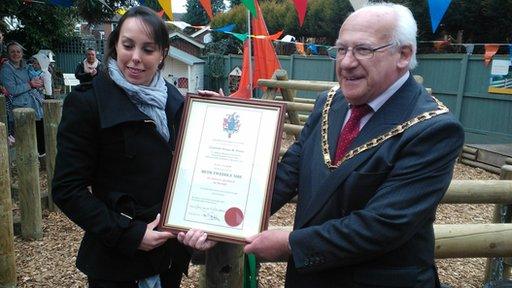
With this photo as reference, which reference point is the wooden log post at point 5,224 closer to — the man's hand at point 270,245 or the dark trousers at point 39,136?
the man's hand at point 270,245

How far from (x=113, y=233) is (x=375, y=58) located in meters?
1.11

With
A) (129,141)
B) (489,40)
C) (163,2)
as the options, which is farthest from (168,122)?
(489,40)

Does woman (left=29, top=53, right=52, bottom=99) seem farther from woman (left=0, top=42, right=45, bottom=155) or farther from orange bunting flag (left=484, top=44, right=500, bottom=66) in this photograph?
orange bunting flag (left=484, top=44, right=500, bottom=66)

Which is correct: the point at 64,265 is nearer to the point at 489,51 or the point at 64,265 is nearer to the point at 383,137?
the point at 383,137

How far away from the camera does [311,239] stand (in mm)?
1488

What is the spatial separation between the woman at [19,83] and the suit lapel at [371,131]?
5734mm

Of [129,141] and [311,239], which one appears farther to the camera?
[129,141]

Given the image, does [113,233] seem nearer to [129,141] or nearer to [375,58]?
[129,141]

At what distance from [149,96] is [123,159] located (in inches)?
10.3

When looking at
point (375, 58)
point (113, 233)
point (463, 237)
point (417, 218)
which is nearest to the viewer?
point (417, 218)

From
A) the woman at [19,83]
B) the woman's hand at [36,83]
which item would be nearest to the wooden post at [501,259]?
the woman at [19,83]

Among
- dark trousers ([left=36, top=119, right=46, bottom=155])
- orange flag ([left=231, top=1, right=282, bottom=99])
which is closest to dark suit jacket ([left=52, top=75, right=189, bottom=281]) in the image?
dark trousers ([left=36, top=119, right=46, bottom=155])

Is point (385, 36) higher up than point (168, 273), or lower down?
higher up

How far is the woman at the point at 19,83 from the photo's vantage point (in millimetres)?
6227
